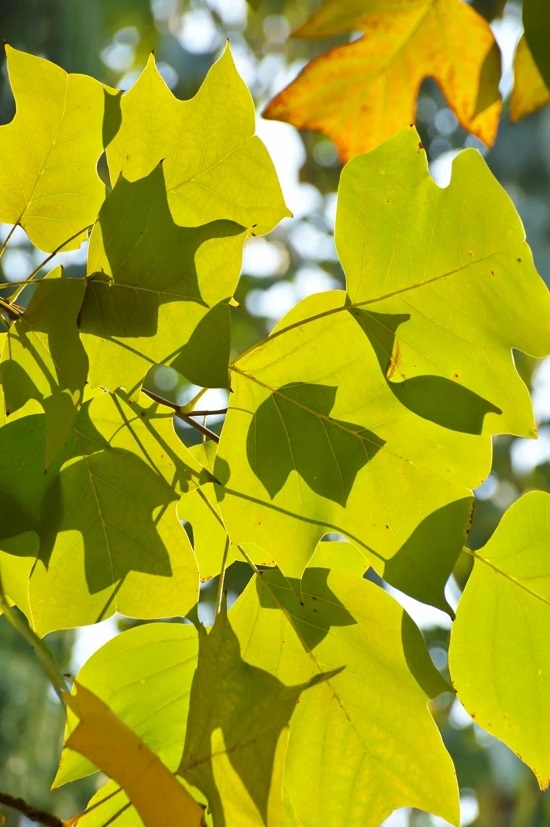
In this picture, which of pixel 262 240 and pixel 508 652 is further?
pixel 262 240

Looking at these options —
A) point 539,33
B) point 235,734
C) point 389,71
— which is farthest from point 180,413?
point 389,71

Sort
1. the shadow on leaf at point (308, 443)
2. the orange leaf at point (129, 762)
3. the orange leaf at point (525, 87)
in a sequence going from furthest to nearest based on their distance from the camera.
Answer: the orange leaf at point (525, 87) → the shadow on leaf at point (308, 443) → the orange leaf at point (129, 762)

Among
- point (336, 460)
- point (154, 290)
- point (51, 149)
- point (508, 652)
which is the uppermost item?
point (51, 149)

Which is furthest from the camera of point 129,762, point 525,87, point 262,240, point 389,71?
point 262,240

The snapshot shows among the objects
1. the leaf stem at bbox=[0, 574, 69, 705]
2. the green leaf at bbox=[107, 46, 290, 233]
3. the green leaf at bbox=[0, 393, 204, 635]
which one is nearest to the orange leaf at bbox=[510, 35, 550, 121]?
the green leaf at bbox=[107, 46, 290, 233]

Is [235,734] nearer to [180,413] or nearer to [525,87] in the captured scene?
[180,413]

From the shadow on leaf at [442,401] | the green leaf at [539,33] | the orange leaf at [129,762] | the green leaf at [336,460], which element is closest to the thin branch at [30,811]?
the orange leaf at [129,762]

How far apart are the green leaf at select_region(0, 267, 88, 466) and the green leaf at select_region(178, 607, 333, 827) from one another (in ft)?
0.42

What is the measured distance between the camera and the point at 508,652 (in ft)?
1.56

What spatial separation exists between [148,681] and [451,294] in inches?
10.8

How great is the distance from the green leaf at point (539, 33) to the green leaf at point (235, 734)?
0.34 m

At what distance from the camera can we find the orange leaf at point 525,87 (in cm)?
55

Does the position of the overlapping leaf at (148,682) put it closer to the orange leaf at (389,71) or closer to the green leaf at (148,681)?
the green leaf at (148,681)

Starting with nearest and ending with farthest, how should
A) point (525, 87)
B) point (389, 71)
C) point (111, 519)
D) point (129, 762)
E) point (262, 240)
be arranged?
point (129, 762) < point (111, 519) < point (525, 87) < point (389, 71) < point (262, 240)
